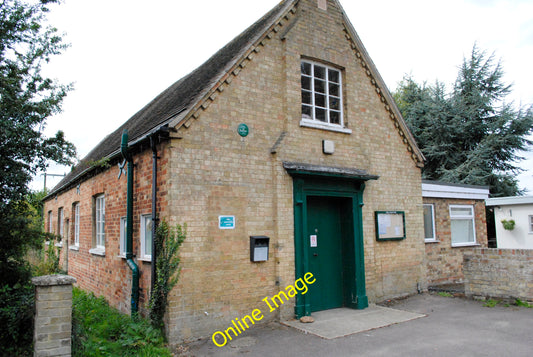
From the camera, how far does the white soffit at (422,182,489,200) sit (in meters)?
12.3

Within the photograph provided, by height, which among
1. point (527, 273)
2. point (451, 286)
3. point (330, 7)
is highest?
point (330, 7)

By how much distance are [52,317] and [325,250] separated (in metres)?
5.60

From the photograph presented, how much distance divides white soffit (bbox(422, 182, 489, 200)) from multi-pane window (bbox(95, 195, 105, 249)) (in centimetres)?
920

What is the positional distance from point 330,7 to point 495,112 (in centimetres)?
1951

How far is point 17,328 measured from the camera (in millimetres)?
5824

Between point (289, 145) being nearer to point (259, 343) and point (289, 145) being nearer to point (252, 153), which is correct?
point (252, 153)

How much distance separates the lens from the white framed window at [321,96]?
29.9ft

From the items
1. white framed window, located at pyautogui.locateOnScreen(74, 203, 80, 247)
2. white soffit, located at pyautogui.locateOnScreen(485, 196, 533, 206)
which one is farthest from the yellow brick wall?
white soffit, located at pyautogui.locateOnScreen(485, 196, 533, 206)

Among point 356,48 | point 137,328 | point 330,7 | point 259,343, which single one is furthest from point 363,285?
point 330,7

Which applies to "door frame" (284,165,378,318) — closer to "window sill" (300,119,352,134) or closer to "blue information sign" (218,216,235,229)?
"window sill" (300,119,352,134)

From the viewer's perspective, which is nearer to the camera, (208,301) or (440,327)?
(208,301)

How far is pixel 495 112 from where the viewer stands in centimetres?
2486

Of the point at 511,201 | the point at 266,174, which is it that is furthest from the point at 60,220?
the point at 511,201

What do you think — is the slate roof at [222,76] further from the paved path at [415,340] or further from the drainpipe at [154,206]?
the paved path at [415,340]
